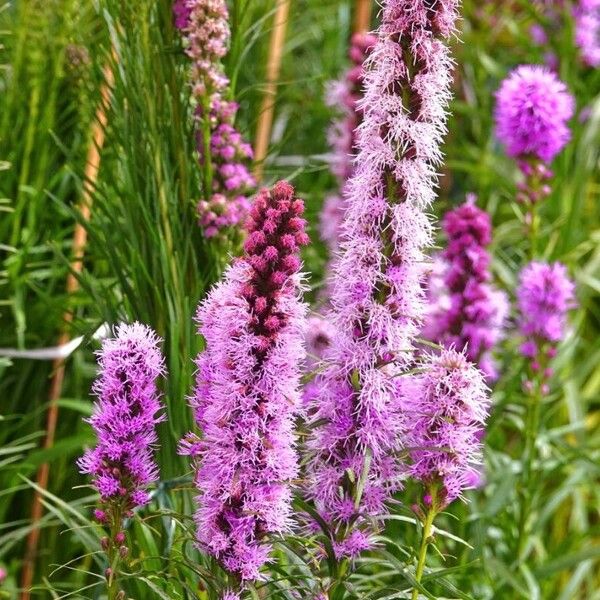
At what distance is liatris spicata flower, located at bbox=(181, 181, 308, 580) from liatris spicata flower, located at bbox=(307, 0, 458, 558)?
3.5 inches

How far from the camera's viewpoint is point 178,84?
5.17 ft

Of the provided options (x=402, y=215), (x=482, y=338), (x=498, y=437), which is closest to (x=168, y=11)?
(x=402, y=215)

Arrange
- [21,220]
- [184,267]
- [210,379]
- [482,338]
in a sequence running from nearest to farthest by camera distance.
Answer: [210,379] → [184,267] → [482,338] → [21,220]

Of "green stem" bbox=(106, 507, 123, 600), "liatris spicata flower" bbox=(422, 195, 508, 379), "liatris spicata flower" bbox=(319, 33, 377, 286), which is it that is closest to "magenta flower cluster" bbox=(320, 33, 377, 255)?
"liatris spicata flower" bbox=(319, 33, 377, 286)

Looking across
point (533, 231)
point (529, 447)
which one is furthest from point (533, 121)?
point (529, 447)

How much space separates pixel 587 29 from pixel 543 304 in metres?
1.13

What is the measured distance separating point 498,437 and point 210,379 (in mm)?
1388

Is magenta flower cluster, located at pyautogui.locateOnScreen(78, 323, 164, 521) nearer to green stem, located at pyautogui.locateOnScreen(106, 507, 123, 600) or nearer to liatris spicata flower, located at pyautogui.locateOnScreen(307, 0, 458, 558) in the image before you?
green stem, located at pyautogui.locateOnScreen(106, 507, 123, 600)

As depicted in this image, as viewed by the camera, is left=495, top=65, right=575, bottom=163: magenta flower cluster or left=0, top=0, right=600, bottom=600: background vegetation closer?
left=0, top=0, right=600, bottom=600: background vegetation

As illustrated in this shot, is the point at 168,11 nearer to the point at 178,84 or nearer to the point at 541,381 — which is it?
the point at 178,84

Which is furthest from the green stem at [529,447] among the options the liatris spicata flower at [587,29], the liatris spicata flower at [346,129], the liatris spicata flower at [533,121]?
the liatris spicata flower at [587,29]

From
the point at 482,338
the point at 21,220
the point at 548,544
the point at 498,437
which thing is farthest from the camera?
the point at 548,544

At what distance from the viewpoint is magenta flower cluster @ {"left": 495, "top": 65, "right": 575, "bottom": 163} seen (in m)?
1.96

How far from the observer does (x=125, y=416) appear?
107cm
